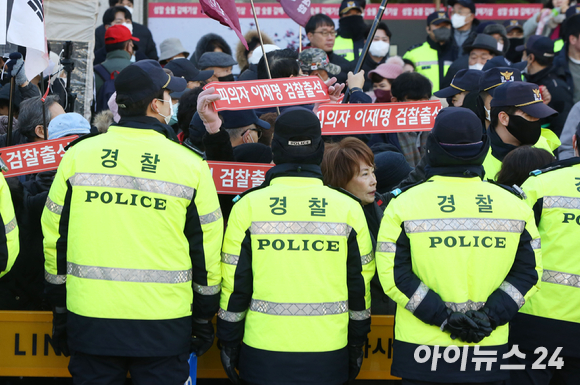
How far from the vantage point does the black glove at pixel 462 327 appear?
11.1ft

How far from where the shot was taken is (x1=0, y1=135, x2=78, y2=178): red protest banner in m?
4.25

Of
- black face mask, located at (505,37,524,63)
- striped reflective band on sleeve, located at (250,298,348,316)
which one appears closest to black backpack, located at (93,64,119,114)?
striped reflective band on sleeve, located at (250,298,348,316)

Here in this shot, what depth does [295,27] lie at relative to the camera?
9.94 meters

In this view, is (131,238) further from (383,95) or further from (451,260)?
(383,95)

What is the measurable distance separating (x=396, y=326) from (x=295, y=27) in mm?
7095

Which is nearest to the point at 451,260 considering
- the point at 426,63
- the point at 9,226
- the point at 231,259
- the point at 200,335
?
the point at 231,259

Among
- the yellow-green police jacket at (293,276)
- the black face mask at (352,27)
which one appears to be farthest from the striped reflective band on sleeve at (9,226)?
the black face mask at (352,27)

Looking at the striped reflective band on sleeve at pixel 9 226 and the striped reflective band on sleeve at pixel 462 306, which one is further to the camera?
the striped reflective band on sleeve at pixel 9 226

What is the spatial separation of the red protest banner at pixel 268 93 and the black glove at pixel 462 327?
184cm

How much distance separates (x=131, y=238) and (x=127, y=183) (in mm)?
286

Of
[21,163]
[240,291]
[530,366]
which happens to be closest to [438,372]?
[530,366]

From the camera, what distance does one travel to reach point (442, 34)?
9352mm

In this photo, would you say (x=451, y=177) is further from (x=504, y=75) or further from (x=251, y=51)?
(x=251, y=51)

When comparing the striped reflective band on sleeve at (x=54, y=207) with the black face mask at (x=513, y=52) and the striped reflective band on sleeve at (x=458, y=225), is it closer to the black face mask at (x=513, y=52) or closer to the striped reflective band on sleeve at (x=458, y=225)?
the striped reflective band on sleeve at (x=458, y=225)
